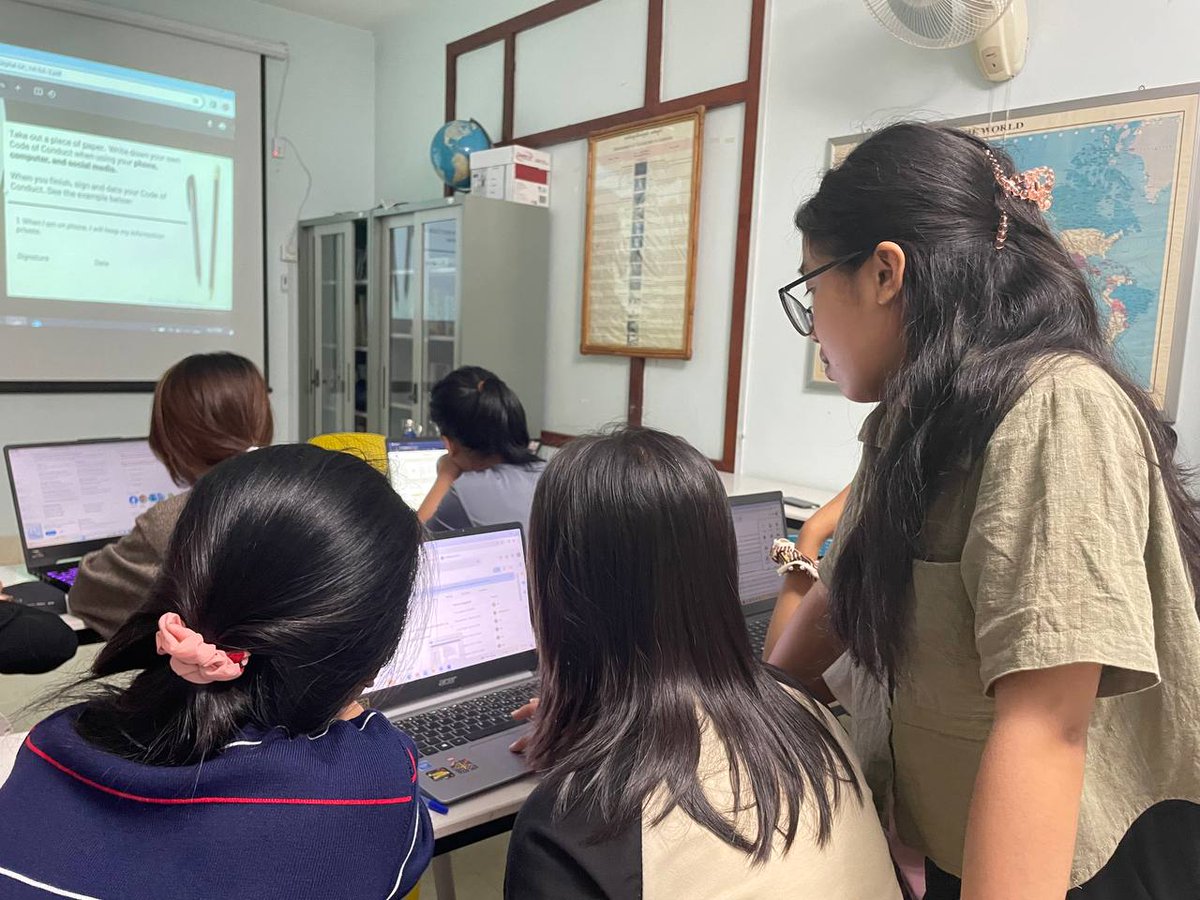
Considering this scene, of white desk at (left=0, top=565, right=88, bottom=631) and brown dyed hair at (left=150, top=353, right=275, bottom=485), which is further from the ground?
brown dyed hair at (left=150, top=353, right=275, bottom=485)

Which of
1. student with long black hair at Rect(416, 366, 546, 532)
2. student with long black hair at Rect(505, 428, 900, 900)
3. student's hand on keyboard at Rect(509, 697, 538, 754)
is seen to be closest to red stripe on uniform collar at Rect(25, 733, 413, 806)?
student with long black hair at Rect(505, 428, 900, 900)

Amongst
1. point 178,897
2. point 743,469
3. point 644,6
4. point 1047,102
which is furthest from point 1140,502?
point 644,6

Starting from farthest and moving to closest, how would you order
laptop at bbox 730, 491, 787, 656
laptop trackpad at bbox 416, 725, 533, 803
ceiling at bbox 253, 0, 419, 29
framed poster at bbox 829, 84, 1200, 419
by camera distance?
ceiling at bbox 253, 0, 419, 29 → framed poster at bbox 829, 84, 1200, 419 → laptop at bbox 730, 491, 787, 656 → laptop trackpad at bbox 416, 725, 533, 803

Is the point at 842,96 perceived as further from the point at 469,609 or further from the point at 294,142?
the point at 294,142

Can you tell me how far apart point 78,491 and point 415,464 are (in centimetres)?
78

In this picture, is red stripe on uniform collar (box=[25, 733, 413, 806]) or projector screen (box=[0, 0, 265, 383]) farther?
projector screen (box=[0, 0, 265, 383])

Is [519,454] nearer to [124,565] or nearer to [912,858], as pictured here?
[124,565]

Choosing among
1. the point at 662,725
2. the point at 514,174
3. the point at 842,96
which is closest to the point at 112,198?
the point at 514,174

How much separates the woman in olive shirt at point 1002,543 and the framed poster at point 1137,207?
60.8 inches

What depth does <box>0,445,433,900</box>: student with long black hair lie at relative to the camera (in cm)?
67

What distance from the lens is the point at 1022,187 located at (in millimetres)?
792

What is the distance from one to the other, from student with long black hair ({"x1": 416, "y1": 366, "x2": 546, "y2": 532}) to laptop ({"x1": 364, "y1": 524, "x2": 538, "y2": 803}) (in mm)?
608

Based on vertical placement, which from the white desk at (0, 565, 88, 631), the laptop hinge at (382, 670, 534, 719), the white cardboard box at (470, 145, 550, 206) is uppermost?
the white cardboard box at (470, 145, 550, 206)

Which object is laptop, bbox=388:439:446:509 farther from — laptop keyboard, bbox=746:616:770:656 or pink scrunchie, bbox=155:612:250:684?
pink scrunchie, bbox=155:612:250:684
